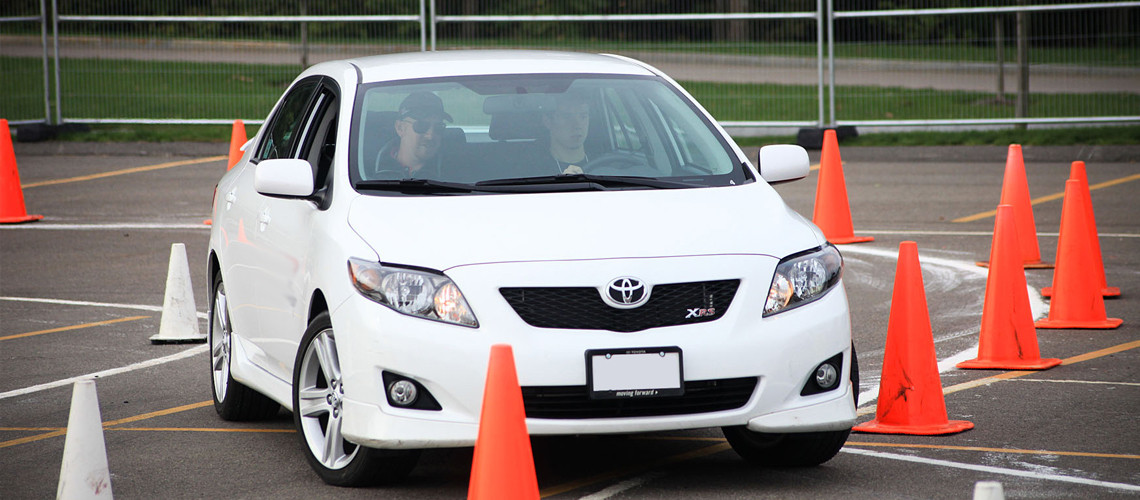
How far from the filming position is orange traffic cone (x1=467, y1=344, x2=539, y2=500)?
4609 mm

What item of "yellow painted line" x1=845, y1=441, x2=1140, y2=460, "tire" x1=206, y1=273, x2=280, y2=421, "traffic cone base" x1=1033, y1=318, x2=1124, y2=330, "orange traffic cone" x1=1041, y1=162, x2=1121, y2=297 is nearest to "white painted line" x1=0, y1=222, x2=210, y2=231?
"tire" x1=206, y1=273, x2=280, y2=421

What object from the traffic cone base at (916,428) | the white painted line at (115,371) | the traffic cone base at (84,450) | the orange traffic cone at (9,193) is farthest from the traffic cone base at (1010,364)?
the orange traffic cone at (9,193)

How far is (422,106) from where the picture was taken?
6410 millimetres

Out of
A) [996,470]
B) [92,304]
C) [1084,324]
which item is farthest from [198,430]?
[1084,324]

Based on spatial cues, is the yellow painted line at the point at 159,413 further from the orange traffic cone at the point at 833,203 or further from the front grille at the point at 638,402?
the orange traffic cone at the point at 833,203

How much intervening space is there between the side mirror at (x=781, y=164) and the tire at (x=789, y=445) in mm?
1022

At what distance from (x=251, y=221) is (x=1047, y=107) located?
14.5 m

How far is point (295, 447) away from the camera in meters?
6.48

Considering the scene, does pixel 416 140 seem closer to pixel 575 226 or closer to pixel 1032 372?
pixel 575 226

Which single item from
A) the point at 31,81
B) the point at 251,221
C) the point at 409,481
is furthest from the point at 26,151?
the point at 409,481

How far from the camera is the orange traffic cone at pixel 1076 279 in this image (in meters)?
9.01

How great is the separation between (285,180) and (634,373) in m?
1.67

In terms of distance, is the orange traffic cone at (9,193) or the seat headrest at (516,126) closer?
the seat headrest at (516,126)

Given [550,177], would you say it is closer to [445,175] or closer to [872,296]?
[445,175]
